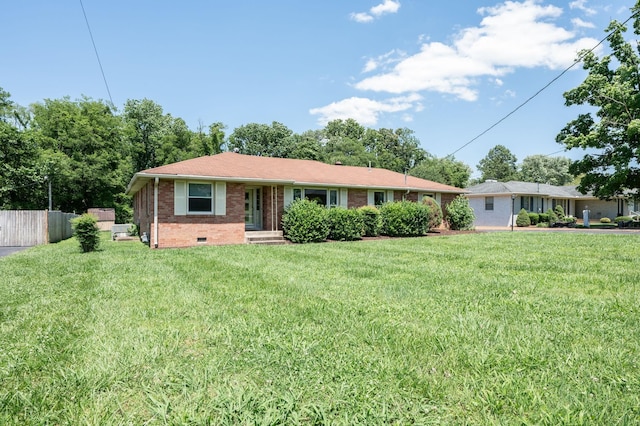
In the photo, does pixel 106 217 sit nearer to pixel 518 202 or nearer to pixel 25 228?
pixel 25 228

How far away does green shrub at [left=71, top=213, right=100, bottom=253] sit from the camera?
11328 mm

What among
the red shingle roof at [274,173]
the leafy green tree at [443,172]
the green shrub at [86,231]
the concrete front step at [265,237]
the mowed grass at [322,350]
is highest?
the leafy green tree at [443,172]

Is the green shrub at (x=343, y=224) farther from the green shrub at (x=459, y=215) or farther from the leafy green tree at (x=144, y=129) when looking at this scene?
the leafy green tree at (x=144, y=129)

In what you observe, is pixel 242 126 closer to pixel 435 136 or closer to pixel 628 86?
pixel 435 136

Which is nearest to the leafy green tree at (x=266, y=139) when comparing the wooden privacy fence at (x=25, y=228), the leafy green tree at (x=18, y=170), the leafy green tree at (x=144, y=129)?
the leafy green tree at (x=144, y=129)

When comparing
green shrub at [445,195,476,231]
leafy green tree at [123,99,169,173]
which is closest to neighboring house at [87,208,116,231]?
leafy green tree at [123,99,169,173]

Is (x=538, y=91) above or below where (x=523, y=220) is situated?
above

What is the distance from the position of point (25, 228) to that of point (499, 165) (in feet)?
221

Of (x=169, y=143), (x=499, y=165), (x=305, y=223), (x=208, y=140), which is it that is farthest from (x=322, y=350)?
(x=499, y=165)

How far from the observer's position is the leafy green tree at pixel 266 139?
1791 inches

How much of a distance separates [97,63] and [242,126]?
3663 centimetres

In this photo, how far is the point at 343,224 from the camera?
51.6 ft

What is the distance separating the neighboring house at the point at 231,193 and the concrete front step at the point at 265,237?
1.10 ft

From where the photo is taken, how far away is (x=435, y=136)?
1050 inches
